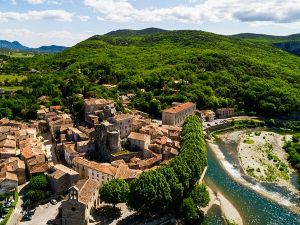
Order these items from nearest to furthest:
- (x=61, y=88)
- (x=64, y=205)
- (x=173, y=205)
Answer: (x=64, y=205) → (x=173, y=205) → (x=61, y=88)

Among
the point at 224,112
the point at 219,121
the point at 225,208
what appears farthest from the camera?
the point at 224,112

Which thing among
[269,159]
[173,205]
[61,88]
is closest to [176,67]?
[61,88]

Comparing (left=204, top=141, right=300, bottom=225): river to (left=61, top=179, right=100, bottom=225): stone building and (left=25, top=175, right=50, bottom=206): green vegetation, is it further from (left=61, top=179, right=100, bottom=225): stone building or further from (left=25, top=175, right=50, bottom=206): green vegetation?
(left=25, top=175, right=50, bottom=206): green vegetation

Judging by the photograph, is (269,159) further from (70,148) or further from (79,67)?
(79,67)

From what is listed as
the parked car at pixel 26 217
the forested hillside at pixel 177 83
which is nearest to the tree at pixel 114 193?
the parked car at pixel 26 217

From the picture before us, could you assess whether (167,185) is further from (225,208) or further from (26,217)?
(26,217)

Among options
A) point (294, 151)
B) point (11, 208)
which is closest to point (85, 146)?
point (11, 208)

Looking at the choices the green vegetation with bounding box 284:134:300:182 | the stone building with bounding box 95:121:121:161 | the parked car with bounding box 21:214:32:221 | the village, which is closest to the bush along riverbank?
the village
